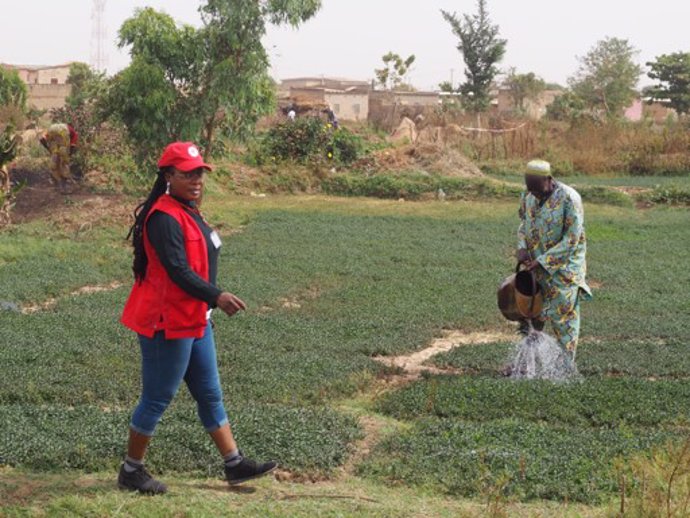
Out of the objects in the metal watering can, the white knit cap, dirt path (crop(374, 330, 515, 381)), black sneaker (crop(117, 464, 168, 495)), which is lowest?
dirt path (crop(374, 330, 515, 381))

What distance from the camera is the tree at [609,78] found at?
195ft

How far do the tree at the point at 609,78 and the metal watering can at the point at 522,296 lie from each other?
4823 cm

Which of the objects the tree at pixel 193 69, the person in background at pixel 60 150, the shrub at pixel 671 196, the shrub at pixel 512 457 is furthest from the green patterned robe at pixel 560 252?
the shrub at pixel 671 196

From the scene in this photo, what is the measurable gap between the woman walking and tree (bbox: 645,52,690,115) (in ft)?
166

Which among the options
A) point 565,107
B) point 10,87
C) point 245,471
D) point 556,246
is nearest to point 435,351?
point 556,246

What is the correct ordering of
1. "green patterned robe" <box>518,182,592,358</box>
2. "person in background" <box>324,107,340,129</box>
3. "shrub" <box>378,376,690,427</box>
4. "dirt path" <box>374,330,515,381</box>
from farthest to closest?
"person in background" <box>324,107,340,129</box> → "dirt path" <box>374,330,515,381</box> → "green patterned robe" <box>518,182,592,358</box> → "shrub" <box>378,376,690,427</box>

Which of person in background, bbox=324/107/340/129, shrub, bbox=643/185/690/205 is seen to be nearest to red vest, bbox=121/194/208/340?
shrub, bbox=643/185/690/205

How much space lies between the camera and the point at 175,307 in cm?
581

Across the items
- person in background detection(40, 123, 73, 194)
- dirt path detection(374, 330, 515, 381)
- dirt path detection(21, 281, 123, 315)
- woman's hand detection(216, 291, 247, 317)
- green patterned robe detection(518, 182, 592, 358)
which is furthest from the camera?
person in background detection(40, 123, 73, 194)

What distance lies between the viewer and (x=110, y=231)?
63.3 ft

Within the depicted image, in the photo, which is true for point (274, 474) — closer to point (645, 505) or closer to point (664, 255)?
point (645, 505)

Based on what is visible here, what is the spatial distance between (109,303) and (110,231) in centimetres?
637

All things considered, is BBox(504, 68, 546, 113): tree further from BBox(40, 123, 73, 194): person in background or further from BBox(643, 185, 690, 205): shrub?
BBox(40, 123, 73, 194): person in background

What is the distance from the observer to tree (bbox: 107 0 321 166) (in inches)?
886
